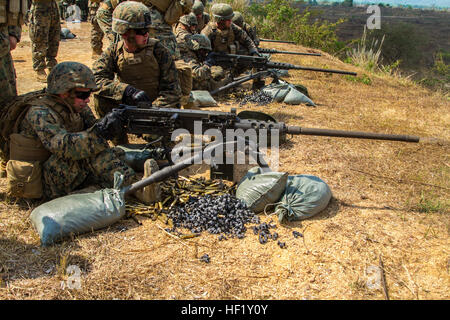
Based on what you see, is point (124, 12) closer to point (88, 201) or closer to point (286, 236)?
point (88, 201)

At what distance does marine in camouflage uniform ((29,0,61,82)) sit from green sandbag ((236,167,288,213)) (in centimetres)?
586

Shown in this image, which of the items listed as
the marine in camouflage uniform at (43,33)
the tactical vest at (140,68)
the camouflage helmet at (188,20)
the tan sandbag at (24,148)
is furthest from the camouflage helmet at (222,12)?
the tan sandbag at (24,148)

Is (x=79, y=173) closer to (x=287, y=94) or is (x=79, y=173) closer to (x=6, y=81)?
(x=6, y=81)

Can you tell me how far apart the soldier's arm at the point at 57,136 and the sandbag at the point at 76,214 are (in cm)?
42

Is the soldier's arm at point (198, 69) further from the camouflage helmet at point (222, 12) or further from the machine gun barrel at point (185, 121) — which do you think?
the machine gun barrel at point (185, 121)

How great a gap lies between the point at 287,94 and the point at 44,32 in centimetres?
498

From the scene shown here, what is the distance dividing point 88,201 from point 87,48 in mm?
9644

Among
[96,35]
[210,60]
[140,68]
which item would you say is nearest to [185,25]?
[210,60]

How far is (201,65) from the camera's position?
7445mm

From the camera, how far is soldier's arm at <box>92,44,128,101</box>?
454cm

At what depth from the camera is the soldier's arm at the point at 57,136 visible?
3445 millimetres

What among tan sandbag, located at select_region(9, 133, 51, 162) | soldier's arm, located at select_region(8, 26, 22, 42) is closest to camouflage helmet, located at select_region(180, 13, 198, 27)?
soldier's arm, located at select_region(8, 26, 22, 42)

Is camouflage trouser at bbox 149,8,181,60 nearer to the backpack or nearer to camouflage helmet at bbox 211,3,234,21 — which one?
camouflage helmet at bbox 211,3,234,21

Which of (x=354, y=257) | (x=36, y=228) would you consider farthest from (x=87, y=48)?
(x=354, y=257)
